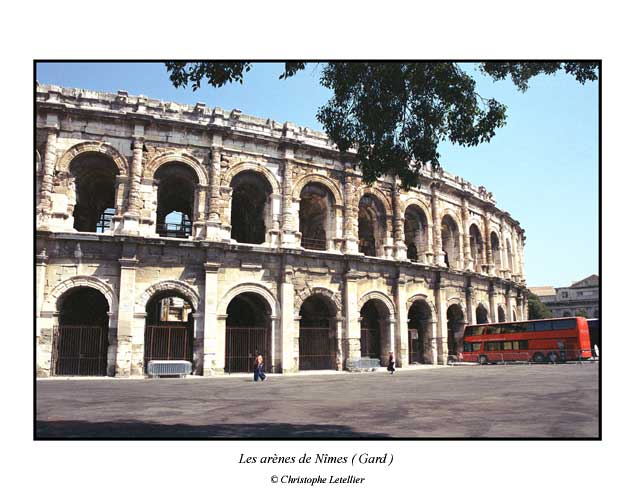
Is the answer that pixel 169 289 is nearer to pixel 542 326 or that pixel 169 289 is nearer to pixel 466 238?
pixel 466 238

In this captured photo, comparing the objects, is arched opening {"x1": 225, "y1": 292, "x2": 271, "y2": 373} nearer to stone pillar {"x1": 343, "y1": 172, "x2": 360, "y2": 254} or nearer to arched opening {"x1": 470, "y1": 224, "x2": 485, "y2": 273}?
stone pillar {"x1": 343, "y1": 172, "x2": 360, "y2": 254}

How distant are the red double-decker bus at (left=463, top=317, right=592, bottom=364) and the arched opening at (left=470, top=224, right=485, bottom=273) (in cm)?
374

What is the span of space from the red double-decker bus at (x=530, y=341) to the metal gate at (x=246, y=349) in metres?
10.5

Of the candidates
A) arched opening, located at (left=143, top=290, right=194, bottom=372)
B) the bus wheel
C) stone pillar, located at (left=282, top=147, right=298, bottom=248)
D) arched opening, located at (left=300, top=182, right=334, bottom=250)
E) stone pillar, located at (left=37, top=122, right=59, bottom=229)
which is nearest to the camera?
stone pillar, located at (left=37, top=122, right=59, bottom=229)

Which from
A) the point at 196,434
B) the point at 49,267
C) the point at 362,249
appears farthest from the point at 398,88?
the point at 362,249

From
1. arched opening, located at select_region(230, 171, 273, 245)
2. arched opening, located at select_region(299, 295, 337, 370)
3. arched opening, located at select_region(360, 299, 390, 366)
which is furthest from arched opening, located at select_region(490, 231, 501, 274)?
arched opening, located at select_region(230, 171, 273, 245)

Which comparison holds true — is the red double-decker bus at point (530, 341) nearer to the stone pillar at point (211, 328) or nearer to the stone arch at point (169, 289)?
the stone pillar at point (211, 328)

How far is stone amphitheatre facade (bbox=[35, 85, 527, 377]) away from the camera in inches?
587

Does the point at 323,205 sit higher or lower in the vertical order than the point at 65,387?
higher

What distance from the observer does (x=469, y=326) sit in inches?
898

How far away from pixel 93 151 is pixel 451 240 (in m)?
16.0

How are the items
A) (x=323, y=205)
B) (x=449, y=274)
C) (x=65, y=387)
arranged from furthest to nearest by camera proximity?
(x=449, y=274)
(x=323, y=205)
(x=65, y=387)

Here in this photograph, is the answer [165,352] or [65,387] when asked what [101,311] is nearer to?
[165,352]

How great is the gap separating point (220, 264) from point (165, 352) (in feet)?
11.8
